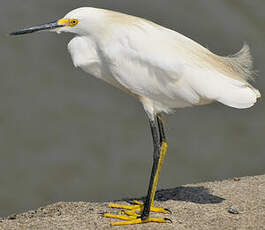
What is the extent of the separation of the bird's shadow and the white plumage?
3.02 feet

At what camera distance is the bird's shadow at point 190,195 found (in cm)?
437

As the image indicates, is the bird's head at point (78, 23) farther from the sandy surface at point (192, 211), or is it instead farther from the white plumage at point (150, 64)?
the sandy surface at point (192, 211)

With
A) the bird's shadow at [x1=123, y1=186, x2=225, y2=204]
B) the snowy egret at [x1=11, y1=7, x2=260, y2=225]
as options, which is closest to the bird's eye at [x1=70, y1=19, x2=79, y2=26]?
the snowy egret at [x1=11, y1=7, x2=260, y2=225]

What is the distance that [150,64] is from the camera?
3.70 m

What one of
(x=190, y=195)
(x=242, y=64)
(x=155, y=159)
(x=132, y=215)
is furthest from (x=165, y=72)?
(x=190, y=195)

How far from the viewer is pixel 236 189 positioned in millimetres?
4656

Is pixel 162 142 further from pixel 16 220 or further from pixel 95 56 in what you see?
pixel 16 220

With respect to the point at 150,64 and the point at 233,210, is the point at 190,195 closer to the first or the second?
the point at 233,210

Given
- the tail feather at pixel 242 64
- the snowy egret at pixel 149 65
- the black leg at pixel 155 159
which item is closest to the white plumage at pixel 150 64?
the snowy egret at pixel 149 65

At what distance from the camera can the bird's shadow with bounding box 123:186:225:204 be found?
14.3ft

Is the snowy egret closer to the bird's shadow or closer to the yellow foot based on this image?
the yellow foot

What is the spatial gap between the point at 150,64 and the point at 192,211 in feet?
3.79

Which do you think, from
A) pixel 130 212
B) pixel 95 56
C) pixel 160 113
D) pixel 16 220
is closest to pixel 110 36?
pixel 95 56

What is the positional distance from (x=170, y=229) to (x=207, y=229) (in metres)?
0.26
